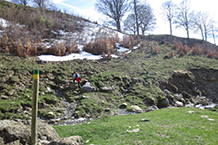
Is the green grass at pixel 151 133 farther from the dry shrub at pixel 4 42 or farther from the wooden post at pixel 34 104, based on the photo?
the dry shrub at pixel 4 42

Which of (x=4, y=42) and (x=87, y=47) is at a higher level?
(x=87, y=47)

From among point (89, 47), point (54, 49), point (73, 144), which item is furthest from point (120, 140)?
point (89, 47)

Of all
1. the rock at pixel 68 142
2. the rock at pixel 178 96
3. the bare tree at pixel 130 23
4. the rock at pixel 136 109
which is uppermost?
the bare tree at pixel 130 23

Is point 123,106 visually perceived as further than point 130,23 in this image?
No

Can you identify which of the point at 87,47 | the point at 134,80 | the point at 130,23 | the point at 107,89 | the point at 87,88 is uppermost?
the point at 130,23

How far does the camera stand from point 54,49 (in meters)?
13.5

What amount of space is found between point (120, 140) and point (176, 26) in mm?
40106

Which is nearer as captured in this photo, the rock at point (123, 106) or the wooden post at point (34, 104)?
the wooden post at point (34, 104)

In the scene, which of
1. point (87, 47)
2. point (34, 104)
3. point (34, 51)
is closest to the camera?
point (34, 104)

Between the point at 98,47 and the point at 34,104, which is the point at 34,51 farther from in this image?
the point at 34,104

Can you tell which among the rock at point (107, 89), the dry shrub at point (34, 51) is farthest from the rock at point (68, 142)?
the dry shrub at point (34, 51)

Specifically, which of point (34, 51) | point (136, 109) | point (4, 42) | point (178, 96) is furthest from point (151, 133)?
point (4, 42)

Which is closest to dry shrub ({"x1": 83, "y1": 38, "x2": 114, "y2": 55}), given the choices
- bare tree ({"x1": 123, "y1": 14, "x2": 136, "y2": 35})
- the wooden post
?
the wooden post

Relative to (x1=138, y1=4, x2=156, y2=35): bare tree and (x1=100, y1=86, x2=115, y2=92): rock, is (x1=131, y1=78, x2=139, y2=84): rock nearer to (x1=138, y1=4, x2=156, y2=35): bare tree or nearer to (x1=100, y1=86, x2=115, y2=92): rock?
(x1=100, y1=86, x2=115, y2=92): rock
